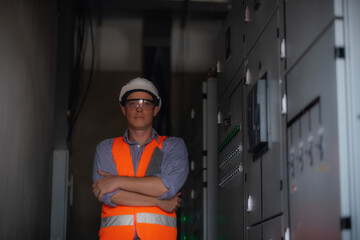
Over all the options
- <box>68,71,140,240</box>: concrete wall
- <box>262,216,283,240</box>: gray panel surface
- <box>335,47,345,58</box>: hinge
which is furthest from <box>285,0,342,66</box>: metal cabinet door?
<box>68,71,140,240</box>: concrete wall

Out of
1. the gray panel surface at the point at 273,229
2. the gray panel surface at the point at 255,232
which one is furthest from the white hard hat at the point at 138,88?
the gray panel surface at the point at 273,229

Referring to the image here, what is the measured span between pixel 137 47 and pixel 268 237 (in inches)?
231

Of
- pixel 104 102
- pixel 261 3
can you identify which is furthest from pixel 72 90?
pixel 261 3

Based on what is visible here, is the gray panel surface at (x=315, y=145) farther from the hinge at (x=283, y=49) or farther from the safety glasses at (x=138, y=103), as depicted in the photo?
the safety glasses at (x=138, y=103)

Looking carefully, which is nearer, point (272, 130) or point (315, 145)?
point (315, 145)

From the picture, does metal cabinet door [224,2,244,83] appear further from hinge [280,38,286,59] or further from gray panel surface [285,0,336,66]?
gray panel surface [285,0,336,66]

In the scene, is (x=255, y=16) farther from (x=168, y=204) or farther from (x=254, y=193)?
(x=168, y=204)

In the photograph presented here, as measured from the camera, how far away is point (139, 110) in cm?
405

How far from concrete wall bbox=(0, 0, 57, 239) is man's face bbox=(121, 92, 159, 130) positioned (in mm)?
777

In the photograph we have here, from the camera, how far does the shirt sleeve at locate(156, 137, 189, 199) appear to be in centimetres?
376

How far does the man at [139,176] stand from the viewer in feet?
12.1

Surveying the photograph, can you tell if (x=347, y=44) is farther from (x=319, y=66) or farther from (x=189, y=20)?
(x=189, y=20)

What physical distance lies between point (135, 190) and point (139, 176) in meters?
0.19

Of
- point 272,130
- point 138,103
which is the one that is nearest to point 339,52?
point 272,130
